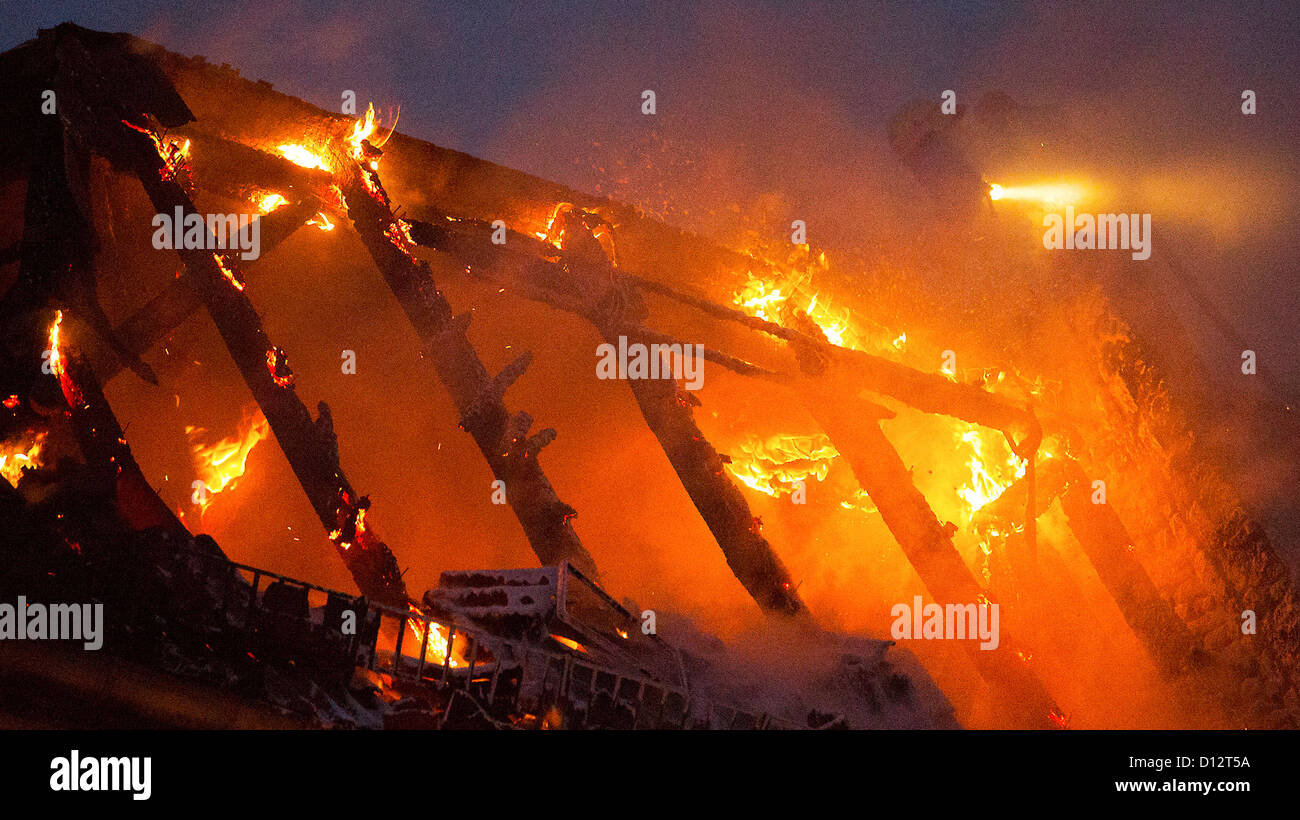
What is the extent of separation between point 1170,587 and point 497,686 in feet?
41.5

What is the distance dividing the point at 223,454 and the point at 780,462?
9.42 m

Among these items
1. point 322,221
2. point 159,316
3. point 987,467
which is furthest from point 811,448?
point 159,316

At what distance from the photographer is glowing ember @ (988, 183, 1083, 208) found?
48.2 feet

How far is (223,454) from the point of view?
1086 centimetres

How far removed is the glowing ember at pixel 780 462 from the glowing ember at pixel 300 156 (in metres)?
8.54

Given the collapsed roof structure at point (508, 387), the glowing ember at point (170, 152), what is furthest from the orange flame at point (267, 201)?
the glowing ember at point (170, 152)

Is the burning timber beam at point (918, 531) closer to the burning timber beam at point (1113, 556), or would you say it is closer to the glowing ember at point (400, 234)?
the burning timber beam at point (1113, 556)

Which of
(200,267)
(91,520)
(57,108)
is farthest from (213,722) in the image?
(57,108)

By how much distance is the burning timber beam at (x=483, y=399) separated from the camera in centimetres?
884

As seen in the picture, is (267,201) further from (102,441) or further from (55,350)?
(102,441)

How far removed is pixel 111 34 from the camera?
28.2 ft

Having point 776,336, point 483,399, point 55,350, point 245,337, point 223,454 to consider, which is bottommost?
point 223,454

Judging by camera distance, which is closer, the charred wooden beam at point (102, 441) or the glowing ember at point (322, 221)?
the charred wooden beam at point (102, 441)

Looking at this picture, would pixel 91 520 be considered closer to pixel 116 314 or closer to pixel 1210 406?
pixel 116 314
